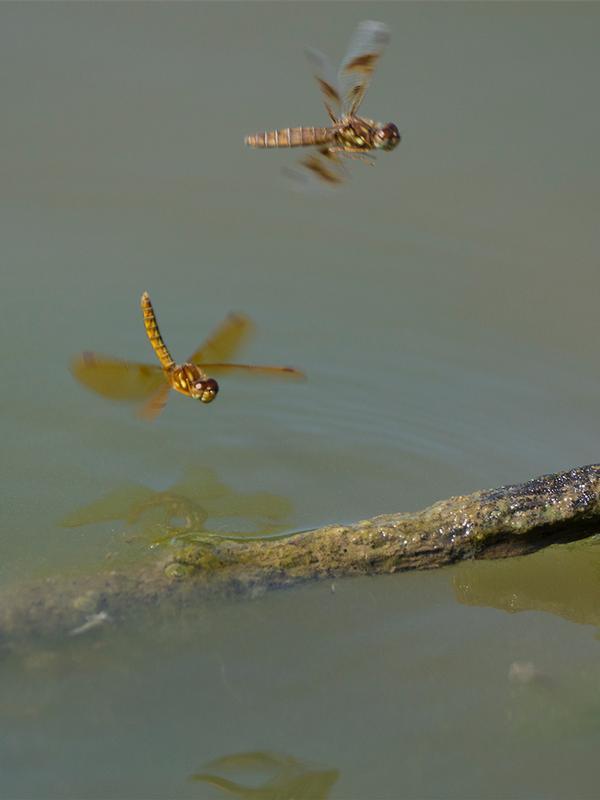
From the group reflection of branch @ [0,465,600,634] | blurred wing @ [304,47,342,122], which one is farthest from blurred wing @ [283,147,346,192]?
reflection of branch @ [0,465,600,634]

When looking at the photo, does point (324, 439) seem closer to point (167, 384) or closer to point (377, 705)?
point (167, 384)

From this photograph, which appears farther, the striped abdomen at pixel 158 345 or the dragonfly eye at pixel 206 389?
the striped abdomen at pixel 158 345

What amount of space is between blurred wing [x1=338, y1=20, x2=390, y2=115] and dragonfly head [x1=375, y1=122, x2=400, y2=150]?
0.16 metres

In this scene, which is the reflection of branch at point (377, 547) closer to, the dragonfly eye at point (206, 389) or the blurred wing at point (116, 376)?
the dragonfly eye at point (206, 389)

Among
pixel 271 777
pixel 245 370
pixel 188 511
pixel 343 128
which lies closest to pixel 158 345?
pixel 245 370

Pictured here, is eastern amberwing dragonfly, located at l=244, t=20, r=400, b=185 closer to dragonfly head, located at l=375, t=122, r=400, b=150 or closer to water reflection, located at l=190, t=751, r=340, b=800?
dragonfly head, located at l=375, t=122, r=400, b=150

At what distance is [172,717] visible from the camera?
11.8 feet

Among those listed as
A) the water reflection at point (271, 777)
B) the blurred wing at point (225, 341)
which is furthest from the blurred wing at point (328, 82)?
Answer: the water reflection at point (271, 777)

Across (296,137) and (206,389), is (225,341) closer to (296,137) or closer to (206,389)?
(206,389)

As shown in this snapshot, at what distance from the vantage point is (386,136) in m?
4.77

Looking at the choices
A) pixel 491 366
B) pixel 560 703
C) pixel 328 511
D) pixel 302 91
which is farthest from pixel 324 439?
pixel 302 91

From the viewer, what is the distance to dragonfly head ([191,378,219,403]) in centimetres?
490

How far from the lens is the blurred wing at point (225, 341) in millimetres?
5141

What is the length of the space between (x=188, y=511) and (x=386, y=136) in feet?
5.69
